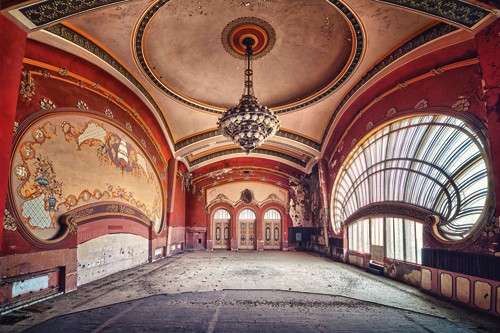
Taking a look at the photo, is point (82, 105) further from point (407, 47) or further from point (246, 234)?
point (246, 234)

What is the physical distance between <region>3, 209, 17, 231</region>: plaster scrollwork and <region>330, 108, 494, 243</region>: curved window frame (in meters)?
7.08

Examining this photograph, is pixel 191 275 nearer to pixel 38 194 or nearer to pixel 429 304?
pixel 38 194

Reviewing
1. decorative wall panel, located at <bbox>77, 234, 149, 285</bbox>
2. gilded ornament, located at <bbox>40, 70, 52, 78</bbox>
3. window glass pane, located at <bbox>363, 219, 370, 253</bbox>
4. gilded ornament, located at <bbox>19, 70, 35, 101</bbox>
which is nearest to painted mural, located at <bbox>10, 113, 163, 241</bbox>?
gilded ornament, located at <bbox>19, 70, 35, 101</bbox>

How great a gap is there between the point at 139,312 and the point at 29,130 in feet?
11.4

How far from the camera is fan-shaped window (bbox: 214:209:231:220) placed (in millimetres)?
15008

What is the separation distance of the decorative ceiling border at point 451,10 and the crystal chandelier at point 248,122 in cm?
338

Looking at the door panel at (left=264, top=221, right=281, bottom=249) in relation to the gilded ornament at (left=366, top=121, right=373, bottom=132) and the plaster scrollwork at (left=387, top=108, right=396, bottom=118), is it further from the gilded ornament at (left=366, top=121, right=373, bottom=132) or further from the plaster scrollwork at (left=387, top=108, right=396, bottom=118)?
the plaster scrollwork at (left=387, top=108, right=396, bottom=118)

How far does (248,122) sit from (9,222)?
462 cm

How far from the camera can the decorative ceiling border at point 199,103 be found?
522 cm

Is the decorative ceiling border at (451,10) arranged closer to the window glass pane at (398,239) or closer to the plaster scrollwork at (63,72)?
the window glass pane at (398,239)

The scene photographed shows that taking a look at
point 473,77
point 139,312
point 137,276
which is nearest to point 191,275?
point 137,276

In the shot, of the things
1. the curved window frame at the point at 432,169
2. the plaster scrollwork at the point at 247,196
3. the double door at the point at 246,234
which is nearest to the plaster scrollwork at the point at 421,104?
the curved window frame at the point at 432,169

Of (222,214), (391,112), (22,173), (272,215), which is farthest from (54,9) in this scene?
(272,215)

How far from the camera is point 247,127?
6391 mm
